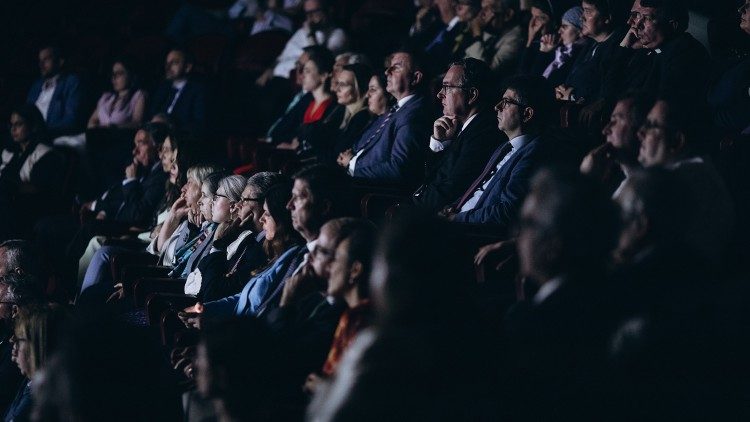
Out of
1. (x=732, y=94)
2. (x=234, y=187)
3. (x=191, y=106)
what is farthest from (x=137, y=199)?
(x=732, y=94)

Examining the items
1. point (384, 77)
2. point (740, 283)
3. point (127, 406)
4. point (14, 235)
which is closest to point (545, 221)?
point (740, 283)

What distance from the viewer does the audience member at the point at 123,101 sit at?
22.6 ft

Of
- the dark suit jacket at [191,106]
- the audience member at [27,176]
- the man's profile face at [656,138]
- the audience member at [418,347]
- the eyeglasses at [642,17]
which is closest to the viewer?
the audience member at [418,347]

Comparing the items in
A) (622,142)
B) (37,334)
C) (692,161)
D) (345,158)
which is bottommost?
(345,158)

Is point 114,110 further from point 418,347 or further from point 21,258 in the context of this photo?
point 418,347

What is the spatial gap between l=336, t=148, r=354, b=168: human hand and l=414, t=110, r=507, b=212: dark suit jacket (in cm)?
75

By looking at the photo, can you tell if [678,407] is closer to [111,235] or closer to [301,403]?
[301,403]

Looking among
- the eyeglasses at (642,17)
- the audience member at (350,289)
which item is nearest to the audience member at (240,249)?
the audience member at (350,289)

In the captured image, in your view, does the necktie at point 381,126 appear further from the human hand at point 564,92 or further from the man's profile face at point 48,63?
the man's profile face at point 48,63

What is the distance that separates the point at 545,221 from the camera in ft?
7.65

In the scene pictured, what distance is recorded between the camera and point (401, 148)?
15.4ft

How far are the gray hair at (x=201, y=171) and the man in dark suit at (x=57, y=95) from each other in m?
2.31

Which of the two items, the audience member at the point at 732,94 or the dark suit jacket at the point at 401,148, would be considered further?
the dark suit jacket at the point at 401,148

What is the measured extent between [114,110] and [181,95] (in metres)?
0.51
